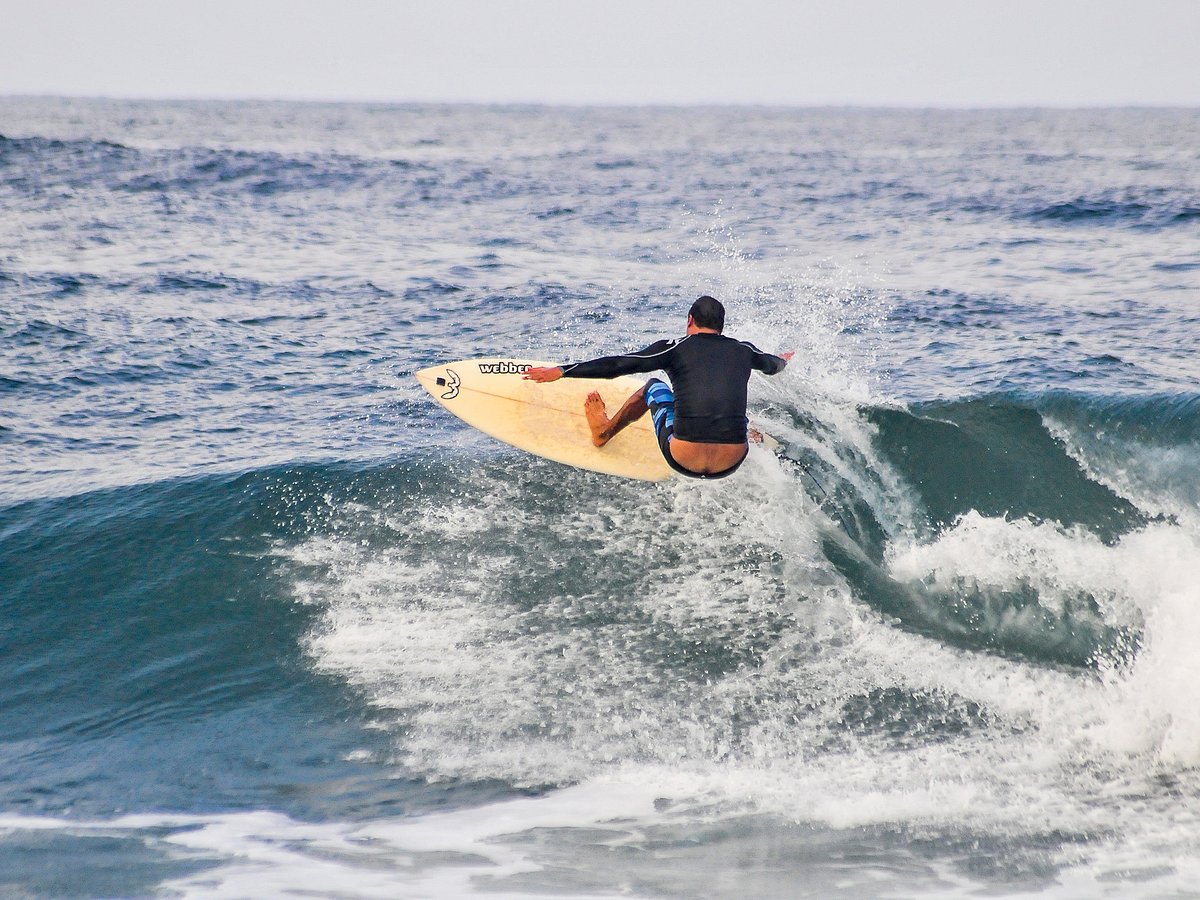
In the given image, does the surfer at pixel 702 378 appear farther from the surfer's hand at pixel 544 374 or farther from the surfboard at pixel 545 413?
the surfboard at pixel 545 413

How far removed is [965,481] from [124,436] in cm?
820

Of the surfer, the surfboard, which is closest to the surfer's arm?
the surfer

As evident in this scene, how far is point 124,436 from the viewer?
10.9 meters

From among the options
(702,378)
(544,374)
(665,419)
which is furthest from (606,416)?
(702,378)

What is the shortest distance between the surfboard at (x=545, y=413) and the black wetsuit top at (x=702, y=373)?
44.1 inches

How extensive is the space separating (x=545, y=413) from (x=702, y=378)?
2146 mm

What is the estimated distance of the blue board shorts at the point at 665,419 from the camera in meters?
7.89

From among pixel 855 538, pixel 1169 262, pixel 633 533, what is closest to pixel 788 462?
pixel 855 538

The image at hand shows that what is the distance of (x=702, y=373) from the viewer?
7.55 meters

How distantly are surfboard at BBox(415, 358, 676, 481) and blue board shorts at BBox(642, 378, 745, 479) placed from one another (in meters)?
0.68

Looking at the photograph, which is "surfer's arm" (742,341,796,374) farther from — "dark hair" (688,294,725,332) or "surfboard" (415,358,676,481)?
"surfboard" (415,358,676,481)

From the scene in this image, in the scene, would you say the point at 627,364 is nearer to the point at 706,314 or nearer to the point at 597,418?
the point at 706,314

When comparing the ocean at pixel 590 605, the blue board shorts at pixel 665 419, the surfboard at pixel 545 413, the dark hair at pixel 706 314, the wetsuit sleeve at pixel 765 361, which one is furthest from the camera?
the surfboard at pixel 545 413

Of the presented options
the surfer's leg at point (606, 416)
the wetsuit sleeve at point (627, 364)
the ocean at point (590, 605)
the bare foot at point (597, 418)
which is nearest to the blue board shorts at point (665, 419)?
the surfer's leg at point (606, 416)
